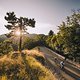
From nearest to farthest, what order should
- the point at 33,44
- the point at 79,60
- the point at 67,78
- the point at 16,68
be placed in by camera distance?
the point at 16,68, the point at 67,78, the point at 79,60, the point at 33,44

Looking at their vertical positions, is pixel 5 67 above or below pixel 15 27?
below

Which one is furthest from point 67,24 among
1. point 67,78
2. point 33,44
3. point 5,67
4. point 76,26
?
point 33,44

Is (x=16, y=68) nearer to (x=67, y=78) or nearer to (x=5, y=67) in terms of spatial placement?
(x=5, y=67)

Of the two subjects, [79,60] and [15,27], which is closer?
[79,60]

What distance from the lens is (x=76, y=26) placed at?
57.1 metres

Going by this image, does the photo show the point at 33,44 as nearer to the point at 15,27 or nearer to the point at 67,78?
the point at 15,27

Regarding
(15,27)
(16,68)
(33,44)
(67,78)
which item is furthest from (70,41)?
(33,44)

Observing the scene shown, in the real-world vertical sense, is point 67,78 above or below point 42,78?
below

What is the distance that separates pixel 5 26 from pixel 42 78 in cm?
4079

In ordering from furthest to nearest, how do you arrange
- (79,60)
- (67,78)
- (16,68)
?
1. (79,60)
2. (67,78)
3. (16,68)

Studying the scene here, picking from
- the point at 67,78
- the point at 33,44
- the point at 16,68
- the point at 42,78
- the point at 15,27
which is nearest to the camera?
the point at 42,78

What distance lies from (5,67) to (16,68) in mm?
1273

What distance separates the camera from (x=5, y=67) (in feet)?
74.9

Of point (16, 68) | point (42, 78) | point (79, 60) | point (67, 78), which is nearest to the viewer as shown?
point (42, 78)
